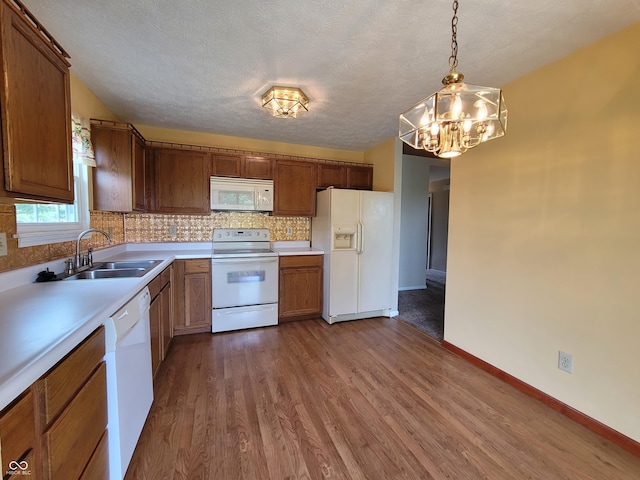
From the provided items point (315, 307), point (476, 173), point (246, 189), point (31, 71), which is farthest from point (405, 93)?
point (315, 307)

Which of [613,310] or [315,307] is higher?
[613,310]

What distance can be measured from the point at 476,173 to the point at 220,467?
2825mm

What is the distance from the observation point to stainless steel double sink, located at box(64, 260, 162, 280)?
1799 mm

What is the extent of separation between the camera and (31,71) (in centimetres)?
→ 113

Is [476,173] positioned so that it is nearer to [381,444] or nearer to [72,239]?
[381,444]

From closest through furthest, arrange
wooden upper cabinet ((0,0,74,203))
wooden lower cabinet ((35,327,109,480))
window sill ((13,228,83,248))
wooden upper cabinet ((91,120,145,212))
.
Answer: wooden lower cabinet ((35,327,109,480)), wooden upper cabinet ((0,0,74,203)), window sill ((13,228,83,248)), wooden upper cabinet ((91,120,145,212))

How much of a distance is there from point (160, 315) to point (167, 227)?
1.47m

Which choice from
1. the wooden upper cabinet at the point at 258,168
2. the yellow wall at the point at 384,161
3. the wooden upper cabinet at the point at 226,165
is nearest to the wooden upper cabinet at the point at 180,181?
the wooden upper cabinet at the point at 226,165

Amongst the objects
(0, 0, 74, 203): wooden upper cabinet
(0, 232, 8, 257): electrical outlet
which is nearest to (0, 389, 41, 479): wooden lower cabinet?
(0, 0, 74, 203): wooden upper cabinet

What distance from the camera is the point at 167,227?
10.9 ft

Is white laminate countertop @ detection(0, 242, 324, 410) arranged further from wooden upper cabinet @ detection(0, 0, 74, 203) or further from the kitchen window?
wooden upper cabinet @ detection(0, 0, 74, 203)

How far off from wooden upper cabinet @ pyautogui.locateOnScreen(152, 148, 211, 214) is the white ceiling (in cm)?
66

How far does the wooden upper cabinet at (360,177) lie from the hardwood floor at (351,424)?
2322 millimetres

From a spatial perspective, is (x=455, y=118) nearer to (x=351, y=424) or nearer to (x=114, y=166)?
(x=351, y=424)
